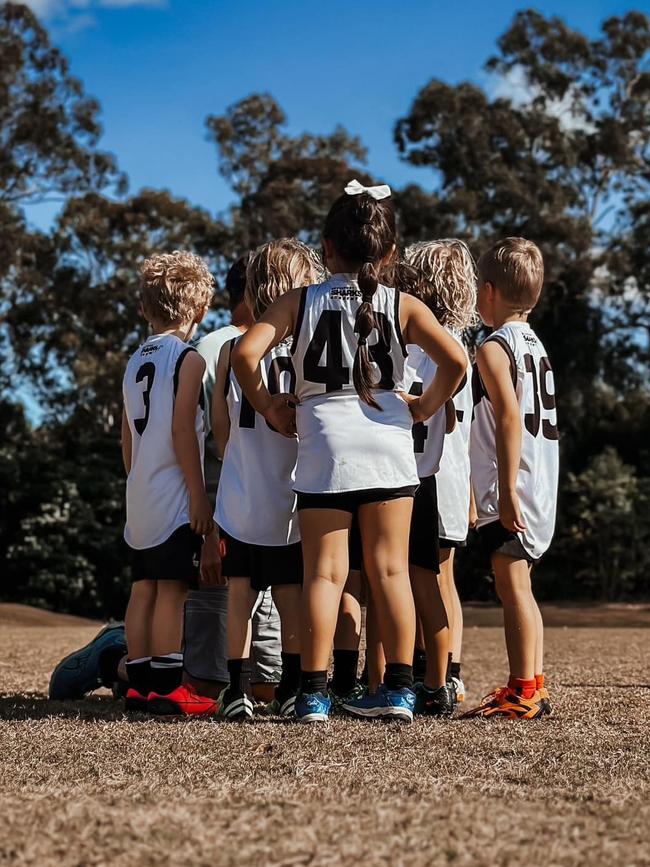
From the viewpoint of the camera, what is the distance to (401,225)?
27.8 metres

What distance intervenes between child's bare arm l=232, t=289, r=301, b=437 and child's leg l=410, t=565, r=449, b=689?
3.08ft

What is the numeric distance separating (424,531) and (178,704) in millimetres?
1236

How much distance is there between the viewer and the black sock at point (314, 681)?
4.23 metres

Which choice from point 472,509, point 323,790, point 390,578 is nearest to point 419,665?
point 472,509

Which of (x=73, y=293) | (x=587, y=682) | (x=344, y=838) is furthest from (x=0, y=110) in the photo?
(x=344, y=838)

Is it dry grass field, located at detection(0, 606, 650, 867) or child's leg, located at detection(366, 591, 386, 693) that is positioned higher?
child's leg, located at detection(366, 591, 386, 693)

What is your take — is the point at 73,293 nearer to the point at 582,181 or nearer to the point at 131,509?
the point at 582,181

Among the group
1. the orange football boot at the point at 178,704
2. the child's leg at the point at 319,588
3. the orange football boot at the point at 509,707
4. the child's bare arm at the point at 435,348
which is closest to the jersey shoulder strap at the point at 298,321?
the child's bare arm at the point at 435,348

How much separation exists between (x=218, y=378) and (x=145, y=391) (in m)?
0.34

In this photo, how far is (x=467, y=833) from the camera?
8.32 ft

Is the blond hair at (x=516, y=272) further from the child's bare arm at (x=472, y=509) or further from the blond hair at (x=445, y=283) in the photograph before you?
the child's bare arm at (x=472, y=509)

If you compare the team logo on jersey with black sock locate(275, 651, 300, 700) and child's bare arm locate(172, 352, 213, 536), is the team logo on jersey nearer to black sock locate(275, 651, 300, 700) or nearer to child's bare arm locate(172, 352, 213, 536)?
child's bare arm locate(172, 352, 213, 536)

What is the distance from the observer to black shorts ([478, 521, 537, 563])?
15.8ft

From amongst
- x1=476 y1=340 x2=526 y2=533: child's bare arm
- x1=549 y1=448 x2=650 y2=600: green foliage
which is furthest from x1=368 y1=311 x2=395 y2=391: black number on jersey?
x1=549 y1=448 x2=650 y2=600: green foliage
